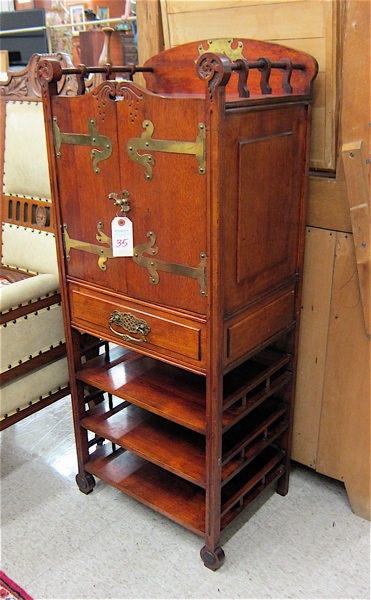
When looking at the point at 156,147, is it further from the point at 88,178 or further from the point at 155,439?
the point at 155,439

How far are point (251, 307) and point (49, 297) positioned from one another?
2.37 feet

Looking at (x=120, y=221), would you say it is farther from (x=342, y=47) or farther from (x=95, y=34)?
(x=95, y=34)

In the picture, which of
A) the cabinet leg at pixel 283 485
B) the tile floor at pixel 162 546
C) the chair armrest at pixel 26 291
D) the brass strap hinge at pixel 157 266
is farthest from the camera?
the cabinet leg at pixel 283 485

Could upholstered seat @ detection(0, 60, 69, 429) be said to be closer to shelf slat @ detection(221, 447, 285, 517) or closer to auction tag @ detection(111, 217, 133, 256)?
auction tag @ detection(111, 217, 133, 256)

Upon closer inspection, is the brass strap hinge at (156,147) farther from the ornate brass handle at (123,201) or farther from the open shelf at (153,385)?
the open shelf at (153,385)

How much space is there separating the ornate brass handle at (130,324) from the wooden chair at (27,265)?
0.34 metres

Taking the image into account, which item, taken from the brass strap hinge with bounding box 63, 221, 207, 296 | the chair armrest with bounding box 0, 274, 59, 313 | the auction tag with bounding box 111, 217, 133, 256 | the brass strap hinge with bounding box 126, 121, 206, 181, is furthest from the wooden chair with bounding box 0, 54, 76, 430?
the brass strap hinge with bounding box 126, 121, 206, 181

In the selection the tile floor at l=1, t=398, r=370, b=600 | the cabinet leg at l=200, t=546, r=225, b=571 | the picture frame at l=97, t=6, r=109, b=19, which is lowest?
the tile floor at l=1, t=398, r=370, b=600

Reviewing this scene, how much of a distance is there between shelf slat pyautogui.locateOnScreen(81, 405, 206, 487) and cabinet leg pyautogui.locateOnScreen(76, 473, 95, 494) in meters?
0.21

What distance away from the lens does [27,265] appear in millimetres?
2162

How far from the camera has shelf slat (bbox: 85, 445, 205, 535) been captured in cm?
165

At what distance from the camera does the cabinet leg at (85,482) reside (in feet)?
6.20

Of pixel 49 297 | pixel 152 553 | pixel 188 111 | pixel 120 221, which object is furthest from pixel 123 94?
pixel 152 553

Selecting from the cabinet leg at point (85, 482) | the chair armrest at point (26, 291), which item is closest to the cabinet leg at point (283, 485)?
the cabinet leg at point (85, 482)
